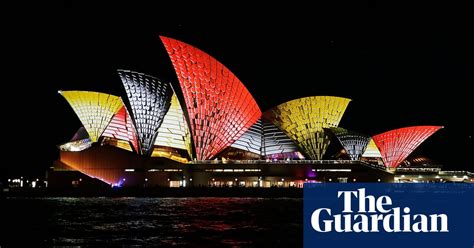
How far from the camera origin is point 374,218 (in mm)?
11820

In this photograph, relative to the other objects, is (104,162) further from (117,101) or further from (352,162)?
(352,162)

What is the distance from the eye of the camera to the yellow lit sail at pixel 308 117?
83.3 m

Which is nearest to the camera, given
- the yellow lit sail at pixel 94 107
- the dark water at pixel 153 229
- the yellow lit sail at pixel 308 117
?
the dark water at pixel 153 229

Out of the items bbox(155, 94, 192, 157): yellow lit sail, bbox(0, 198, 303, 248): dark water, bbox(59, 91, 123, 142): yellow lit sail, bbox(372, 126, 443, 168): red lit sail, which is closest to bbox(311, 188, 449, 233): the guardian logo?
bbox(0, 198, 303, 248): dark water

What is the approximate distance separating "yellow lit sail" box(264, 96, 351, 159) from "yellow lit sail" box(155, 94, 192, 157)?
11103 millimetres

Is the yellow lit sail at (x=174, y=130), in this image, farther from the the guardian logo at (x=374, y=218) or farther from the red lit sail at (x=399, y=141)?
the the guardian logo at (x=374, y=218)

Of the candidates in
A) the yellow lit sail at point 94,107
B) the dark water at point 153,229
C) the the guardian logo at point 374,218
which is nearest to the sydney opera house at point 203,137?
the yellow lit sail at point 94,107

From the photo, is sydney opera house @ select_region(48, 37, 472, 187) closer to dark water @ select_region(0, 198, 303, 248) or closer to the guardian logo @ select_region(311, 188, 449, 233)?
dark water @ select_region(0, 198, 303, 248)

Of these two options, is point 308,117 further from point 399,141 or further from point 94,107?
point 94,107

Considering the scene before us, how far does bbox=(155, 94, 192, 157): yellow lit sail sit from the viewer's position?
7738 cm

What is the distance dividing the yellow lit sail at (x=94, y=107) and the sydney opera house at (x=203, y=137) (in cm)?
11

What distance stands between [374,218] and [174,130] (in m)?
68.5

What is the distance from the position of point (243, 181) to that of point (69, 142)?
22901mm

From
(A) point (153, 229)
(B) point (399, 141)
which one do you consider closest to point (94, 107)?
(B) point (399, 141)
